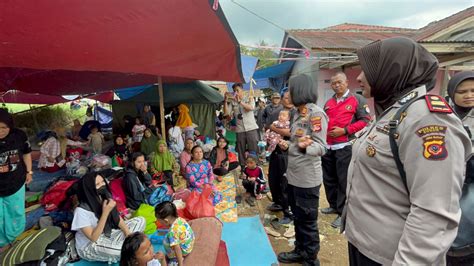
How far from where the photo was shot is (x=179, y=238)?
2324 millimetres

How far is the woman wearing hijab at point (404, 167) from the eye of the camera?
0.88 m

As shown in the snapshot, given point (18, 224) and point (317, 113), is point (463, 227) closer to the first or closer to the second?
point (317, 113)

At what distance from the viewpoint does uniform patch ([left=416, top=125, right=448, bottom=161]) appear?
2.85ft

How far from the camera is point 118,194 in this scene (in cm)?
370

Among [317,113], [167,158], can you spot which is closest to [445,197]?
[317,113]

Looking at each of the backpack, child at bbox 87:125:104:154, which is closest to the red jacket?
the backpack

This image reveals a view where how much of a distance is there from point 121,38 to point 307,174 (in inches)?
81.6

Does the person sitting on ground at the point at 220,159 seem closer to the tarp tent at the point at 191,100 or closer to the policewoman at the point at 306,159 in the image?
the policewoman at the point at 306,159

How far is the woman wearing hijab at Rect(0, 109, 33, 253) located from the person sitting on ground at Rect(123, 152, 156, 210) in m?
1.18

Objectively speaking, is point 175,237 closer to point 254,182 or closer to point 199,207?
point 199,207

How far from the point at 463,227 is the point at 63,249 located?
3.24m

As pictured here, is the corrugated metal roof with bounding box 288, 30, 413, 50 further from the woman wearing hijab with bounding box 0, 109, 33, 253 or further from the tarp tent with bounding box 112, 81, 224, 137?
the woman wearing hijab with bounding box 0, 109, 33, 253

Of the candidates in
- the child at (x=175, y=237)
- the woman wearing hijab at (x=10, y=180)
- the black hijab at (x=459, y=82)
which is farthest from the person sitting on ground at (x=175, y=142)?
the black hijab at (x=459, y=82)

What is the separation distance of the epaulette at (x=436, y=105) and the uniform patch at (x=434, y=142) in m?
0.06
